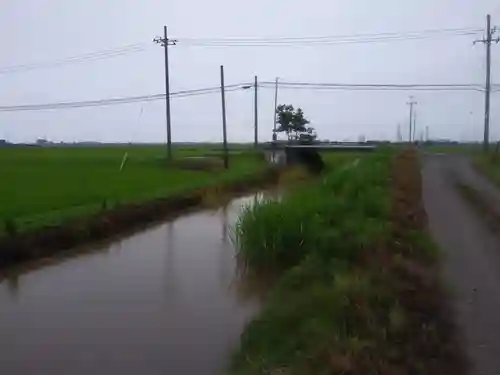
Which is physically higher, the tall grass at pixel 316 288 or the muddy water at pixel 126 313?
the tall grass at pixel 316 288

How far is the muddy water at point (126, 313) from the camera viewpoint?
6.27 meters

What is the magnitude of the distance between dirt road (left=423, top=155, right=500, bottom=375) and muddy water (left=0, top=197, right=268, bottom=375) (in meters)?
2.18

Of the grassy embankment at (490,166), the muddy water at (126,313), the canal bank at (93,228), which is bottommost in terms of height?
the muddy water at (126,313)

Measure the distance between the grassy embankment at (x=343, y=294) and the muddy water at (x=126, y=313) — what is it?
25.8 inches

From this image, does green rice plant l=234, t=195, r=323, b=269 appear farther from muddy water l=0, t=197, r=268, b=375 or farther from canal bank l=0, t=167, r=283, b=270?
canal bank l=0, t=167, r=283, b=270

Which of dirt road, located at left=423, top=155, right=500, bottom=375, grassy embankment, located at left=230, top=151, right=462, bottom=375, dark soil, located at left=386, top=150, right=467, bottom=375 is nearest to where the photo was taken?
grassy embankment, located at left=230, top=151, right=462, bottom=375

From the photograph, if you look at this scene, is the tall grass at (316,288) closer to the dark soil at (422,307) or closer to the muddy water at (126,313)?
the dark soil at (422,307)

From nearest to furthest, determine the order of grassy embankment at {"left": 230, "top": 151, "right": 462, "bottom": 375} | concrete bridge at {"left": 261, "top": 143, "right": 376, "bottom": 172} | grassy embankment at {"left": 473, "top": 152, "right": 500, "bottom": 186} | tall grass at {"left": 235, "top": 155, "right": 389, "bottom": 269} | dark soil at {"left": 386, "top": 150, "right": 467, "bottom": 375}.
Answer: grassy embankment at {"left": 230, "top": 151, "right": 462, "bottom": 375} < dark soil at {"left": 386, "top": 150, "right": 467, "bottom": 375} < tall grass at {"left": 235, "top": 155, "right": 389, "bottom": 269} < grassy embankment at {"left": 473, "top": 152, "right": 500, "bottom": 186} < concrete bridge at {"left": 261, "top": 143, "right": 376, "bottom": 172}

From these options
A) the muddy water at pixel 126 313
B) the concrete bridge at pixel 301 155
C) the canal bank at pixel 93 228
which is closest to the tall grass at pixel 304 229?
the muddy water at pixel 126 313

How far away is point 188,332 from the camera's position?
7.14 m

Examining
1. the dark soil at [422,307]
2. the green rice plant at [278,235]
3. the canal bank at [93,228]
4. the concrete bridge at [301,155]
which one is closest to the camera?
the dark soil at [422,307]

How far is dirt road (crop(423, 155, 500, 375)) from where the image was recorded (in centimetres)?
521

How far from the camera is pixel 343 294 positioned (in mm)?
5652

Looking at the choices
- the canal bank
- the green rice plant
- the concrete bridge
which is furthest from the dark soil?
the concrete bridge
